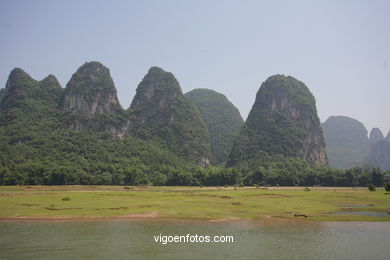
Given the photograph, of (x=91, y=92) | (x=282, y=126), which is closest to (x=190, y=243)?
(x=91, y=92)

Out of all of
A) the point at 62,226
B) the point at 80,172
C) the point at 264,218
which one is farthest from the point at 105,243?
the point at 80,172

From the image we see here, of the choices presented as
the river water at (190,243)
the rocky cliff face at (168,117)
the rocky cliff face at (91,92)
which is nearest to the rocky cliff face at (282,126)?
the rocky cliff face at (168,117)

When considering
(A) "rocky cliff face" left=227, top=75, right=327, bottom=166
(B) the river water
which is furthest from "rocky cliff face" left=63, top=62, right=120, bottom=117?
(B) the river water

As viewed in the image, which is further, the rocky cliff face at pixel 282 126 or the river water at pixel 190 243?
the rocky cliff face at pixel 282 126

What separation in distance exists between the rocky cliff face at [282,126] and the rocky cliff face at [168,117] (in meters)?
20.6

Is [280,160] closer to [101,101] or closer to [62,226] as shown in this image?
[101,101]

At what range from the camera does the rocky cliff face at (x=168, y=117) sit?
150512 millimetres

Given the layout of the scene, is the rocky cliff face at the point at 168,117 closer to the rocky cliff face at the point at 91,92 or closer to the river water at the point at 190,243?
the rocky cliff face at the point at 91,92

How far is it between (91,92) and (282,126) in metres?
81.6

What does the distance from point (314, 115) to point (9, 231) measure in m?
145

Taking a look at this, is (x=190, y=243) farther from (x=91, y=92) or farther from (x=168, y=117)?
(x=168, y=117)

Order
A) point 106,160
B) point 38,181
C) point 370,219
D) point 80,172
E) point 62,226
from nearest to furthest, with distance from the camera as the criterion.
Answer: point 62,226 → point 370,219 → point 38,181 → point 80,172 → point 106,160

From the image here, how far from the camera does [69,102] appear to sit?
454ft

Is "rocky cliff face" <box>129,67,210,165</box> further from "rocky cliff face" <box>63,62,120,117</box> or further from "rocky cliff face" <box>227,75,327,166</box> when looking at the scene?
"rocky cliff face" <box>227,75,327,166</box>
